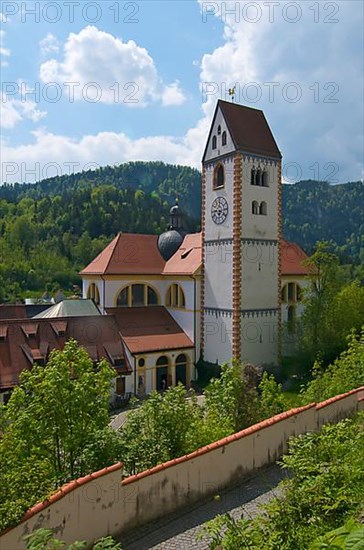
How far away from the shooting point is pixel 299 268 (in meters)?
32.8

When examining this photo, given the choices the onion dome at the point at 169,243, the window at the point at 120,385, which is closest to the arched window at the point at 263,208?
the onion dome at the point at 169,243

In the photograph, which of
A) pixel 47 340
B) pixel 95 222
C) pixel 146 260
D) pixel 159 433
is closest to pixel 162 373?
pixel 47 340

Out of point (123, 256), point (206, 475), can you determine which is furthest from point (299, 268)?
point (206, 475)

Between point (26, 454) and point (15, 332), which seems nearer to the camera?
point (26, 454)

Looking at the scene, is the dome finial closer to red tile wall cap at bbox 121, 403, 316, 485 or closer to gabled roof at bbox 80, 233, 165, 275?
gabled roof at bbox 80, 233, 165, 275

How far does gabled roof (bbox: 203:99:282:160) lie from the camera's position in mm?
26272

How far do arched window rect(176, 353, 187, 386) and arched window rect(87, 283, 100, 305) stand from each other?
20.6ft

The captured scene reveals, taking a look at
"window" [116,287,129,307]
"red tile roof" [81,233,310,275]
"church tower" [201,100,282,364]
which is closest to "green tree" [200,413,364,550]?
"church tower" [201,100,282,364]

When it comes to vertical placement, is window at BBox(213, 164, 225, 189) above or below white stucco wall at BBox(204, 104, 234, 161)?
below

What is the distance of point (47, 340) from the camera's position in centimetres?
2448

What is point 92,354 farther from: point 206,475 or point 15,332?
point 206,475

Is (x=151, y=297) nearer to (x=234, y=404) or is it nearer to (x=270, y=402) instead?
(x=270, y=402)

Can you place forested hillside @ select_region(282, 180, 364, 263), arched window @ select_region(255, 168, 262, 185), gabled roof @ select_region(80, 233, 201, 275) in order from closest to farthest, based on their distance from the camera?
1. arched window @ select_region(255, 168, 262, 185)
2. gabled roof @ select_region(80, 233, 201, 275)
3. forested hillside @ select_region(282, 180, 364, 263)

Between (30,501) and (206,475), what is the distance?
361 centimetres
